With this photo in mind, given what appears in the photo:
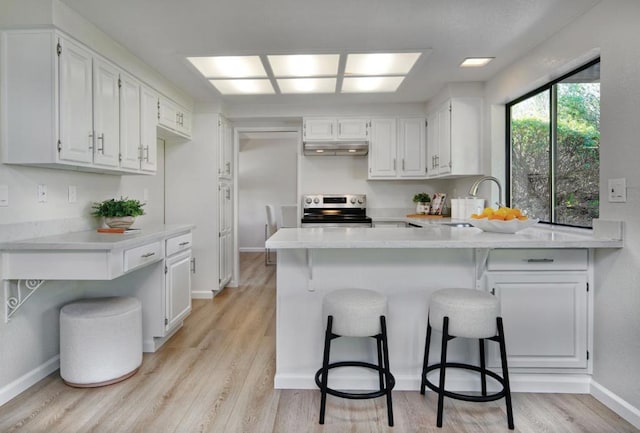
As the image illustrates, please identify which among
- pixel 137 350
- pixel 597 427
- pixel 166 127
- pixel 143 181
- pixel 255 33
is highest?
pixel 255 33

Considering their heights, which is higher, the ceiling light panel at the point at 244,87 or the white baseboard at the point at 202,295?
the ceiling light panel at the point at 244,87

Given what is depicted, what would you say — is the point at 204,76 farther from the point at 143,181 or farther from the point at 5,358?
the point at 5,358

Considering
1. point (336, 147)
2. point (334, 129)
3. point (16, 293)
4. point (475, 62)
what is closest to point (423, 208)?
point (336, 147)

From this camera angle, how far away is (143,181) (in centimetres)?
380

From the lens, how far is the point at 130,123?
293cm

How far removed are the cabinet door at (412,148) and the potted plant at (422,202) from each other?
0.27m

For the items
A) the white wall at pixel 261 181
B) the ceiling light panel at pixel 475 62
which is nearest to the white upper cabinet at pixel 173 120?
the ceiling light panel at pixel 475 62

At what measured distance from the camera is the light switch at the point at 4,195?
2.09 metres

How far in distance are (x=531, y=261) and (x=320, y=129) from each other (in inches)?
117

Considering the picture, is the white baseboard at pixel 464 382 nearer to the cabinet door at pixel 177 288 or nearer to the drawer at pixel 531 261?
the drawer at pixel 531 261

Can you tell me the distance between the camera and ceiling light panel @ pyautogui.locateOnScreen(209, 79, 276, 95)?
3.61 meters

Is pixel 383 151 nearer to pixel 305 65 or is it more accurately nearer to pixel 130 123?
pixel 305 65

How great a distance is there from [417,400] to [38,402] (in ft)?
7.00

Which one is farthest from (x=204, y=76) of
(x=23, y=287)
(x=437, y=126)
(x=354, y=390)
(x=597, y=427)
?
(x=597, y=427)
